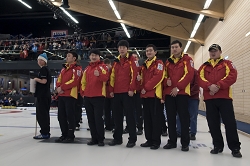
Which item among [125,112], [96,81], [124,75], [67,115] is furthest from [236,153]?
[67,115]

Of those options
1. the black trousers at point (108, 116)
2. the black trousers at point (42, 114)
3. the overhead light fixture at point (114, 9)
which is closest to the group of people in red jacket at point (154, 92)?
the black trousers at point (42, 114)

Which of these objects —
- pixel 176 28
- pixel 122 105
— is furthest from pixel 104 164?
pixel 176 28

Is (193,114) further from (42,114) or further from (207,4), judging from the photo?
(207,4)

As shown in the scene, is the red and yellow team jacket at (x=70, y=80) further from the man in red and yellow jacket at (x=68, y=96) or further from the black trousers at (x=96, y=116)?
the black trousers at (x=96, y=116)

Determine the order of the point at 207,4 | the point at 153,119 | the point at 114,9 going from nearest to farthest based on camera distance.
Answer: the point at 153,119, the point at 207,4, the point at 114,9

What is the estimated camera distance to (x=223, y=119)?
300 cm

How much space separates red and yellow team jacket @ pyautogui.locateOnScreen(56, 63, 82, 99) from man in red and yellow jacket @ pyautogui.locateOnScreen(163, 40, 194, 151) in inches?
55.3

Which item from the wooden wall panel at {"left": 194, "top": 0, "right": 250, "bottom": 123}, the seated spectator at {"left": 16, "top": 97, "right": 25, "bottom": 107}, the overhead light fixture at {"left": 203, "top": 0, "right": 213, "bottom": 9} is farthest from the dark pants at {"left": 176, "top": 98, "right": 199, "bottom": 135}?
the seated spectator at {"left": 16, "top": 97, "right": 25, "bottom": 107}

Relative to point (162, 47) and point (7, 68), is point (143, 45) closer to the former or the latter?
point (162, 47)

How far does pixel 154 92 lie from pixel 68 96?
138 cm

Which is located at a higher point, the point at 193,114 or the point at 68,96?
the point at 68,96

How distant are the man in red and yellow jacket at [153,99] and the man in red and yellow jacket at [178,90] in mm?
125

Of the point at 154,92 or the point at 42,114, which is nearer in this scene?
the point at 154,92

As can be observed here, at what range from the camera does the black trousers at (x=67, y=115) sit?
370 cm
